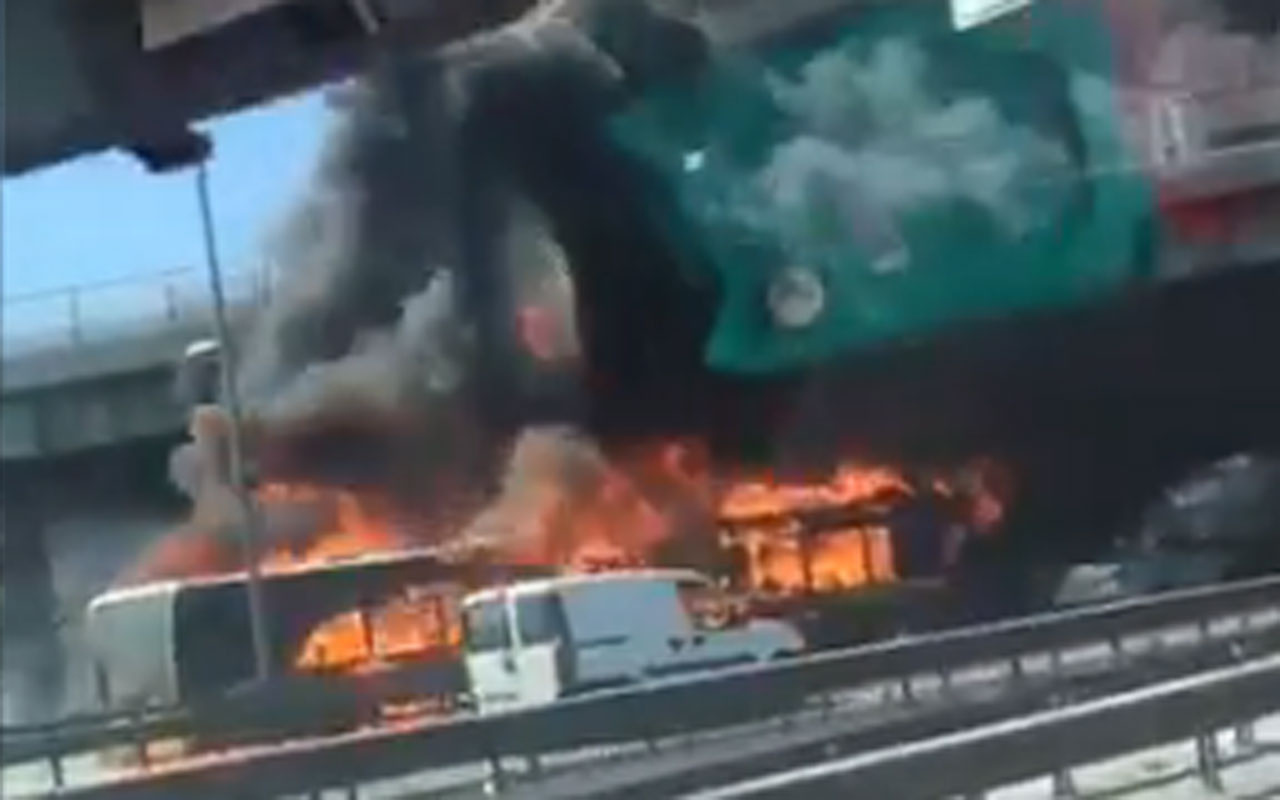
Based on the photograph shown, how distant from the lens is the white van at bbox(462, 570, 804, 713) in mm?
1951

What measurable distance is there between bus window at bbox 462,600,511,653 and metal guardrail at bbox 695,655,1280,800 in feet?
0.71

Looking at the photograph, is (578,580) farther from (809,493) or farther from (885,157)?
(885,157)

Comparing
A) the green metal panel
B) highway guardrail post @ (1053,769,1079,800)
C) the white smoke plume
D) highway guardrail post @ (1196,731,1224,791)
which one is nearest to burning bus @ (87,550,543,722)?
the green metal panel

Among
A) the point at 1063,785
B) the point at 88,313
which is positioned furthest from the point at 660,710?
the point at 88,313

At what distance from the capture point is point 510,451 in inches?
77.0

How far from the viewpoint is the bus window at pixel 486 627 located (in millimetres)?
1922

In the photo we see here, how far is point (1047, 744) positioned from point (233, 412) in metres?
0.83

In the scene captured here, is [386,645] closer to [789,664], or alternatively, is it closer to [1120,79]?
[789,664]

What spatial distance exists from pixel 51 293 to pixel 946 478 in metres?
0.82

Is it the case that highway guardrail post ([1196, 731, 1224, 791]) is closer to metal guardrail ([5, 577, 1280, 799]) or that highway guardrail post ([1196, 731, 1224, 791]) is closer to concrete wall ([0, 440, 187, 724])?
metal guardrail ([5, 577, 1280, 799])

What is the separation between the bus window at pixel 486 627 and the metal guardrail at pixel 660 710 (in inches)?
2.4

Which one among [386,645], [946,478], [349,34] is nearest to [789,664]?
[946,478]

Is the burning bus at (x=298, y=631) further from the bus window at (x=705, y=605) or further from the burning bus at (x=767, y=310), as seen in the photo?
the bus window at (x=705, y=605)

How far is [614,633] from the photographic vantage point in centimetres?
200
